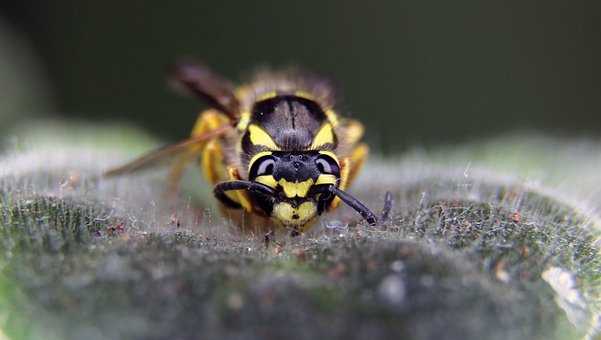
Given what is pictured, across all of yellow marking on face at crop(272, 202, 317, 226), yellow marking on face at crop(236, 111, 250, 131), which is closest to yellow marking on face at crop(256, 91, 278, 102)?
yellow marking on face at crop(236, 111, 250, 131)

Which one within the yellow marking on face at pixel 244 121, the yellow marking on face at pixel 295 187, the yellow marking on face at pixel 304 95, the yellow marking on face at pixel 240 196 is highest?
the yellow marking on face at pixel 304 95

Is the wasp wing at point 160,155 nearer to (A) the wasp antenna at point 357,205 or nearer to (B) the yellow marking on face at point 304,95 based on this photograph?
Answer: (B) the yellow marking on face at point 304,95

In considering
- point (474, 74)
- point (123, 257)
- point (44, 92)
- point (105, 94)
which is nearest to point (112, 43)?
point (105, 94)

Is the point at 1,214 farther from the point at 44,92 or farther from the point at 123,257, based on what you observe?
the point at 44,92

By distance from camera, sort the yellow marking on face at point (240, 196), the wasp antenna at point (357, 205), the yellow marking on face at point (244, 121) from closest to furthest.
→ the wasp antenna at point (357, 205)
the yellow marking on face at point (240, 196)
the yellow marking on face at point (244, 121)

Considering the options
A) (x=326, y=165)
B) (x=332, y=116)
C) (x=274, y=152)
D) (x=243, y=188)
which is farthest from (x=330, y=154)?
(x=332, y=116)

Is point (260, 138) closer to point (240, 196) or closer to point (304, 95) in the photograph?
point (240, 196)

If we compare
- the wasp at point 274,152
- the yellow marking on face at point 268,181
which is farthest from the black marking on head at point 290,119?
the yellow marking on face at point 268,181
